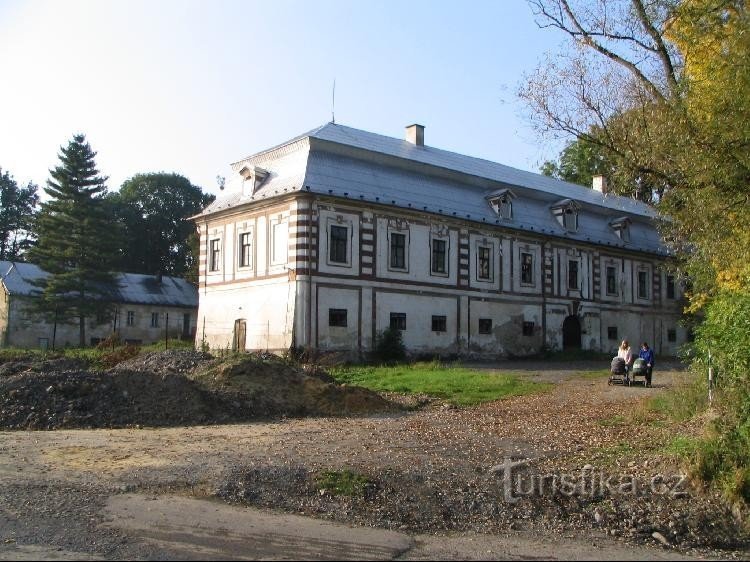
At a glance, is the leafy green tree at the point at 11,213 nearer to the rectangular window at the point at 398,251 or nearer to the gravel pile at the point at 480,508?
the rectangular window at the point at 398,251

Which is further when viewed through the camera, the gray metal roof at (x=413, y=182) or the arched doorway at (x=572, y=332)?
the arched doorway at (x=572, y=332)

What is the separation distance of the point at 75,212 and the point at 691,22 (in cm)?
4736

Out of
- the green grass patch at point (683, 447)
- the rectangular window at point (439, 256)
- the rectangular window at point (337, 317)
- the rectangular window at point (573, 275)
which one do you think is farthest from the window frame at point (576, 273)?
the green grass patch at point (683, 447)

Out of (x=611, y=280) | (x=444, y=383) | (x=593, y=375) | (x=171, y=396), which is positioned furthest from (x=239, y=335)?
(x=611, y=280)

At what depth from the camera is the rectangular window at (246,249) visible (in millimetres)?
34750

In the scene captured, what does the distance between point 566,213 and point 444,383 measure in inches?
880

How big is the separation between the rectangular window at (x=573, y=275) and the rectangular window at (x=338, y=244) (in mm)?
14969

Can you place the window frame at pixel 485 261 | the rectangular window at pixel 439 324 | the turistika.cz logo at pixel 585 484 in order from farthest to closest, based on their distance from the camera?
the window frame at pixel 485 261 → the rectangular window at pixel 439 324 → the turistika.cz logo at pixel 585 484

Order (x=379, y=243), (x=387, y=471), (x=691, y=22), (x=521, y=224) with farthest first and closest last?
1. (x=521, y=224)
2. (x=379, y=243)
3. (x=691, y=22)
4. (x=387, y=471)

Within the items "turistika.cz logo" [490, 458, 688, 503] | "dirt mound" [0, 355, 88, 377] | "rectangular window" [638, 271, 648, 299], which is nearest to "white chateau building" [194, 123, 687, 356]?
"rectangular window" [638, 271, 648, 299]

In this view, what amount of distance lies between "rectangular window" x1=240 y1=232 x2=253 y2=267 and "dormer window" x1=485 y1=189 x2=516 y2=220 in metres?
12.8

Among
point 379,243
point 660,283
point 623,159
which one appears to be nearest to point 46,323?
point 379,243

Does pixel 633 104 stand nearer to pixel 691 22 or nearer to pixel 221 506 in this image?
pixel 691 22

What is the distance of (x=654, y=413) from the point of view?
15766mm
